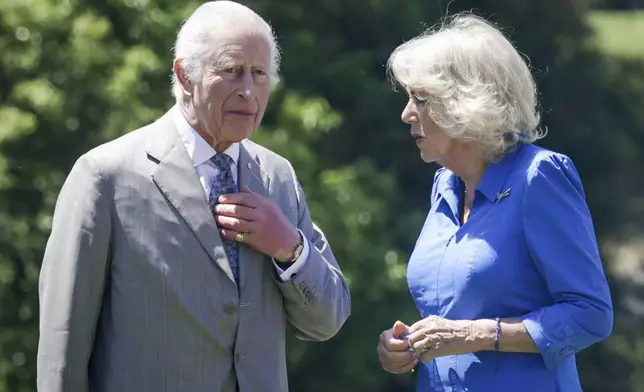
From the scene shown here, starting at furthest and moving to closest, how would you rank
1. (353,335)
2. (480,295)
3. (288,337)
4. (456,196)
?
1. (353,335)
2. (288,337)
3. (456,196)
4. (480,295)

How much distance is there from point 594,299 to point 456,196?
52cm

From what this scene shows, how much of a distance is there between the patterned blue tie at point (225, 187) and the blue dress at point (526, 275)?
598 millimetres

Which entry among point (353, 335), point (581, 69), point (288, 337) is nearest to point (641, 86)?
point (581, 69)

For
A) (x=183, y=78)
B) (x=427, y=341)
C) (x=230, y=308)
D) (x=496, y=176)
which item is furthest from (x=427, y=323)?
(x=183, y=78)

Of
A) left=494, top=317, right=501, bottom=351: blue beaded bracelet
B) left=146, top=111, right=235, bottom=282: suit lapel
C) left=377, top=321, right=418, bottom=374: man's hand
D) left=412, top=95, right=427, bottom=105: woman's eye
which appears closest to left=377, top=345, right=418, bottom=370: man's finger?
left=377, top=321, right=418, bottom=374: man's hand

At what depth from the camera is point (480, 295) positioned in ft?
10.0

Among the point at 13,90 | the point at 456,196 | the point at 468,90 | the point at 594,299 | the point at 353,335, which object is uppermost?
the point at 13,90

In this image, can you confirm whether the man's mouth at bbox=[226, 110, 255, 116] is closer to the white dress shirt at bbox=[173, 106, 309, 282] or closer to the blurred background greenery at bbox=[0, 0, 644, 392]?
the white dress shirt at bbox=[173, 106, 309, 282]

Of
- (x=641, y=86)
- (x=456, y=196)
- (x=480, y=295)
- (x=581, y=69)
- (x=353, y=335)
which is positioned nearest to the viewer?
(x=480, y=295)

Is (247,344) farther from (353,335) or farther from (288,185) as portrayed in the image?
(353,335)

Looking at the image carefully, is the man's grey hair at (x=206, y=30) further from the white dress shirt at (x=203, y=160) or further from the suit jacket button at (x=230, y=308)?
the suit jacket button at (x=230, y=308)

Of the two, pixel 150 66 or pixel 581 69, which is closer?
pixel 150 66

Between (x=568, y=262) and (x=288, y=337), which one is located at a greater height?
(x=568, y=262)

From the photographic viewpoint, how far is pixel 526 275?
3.04 meters
